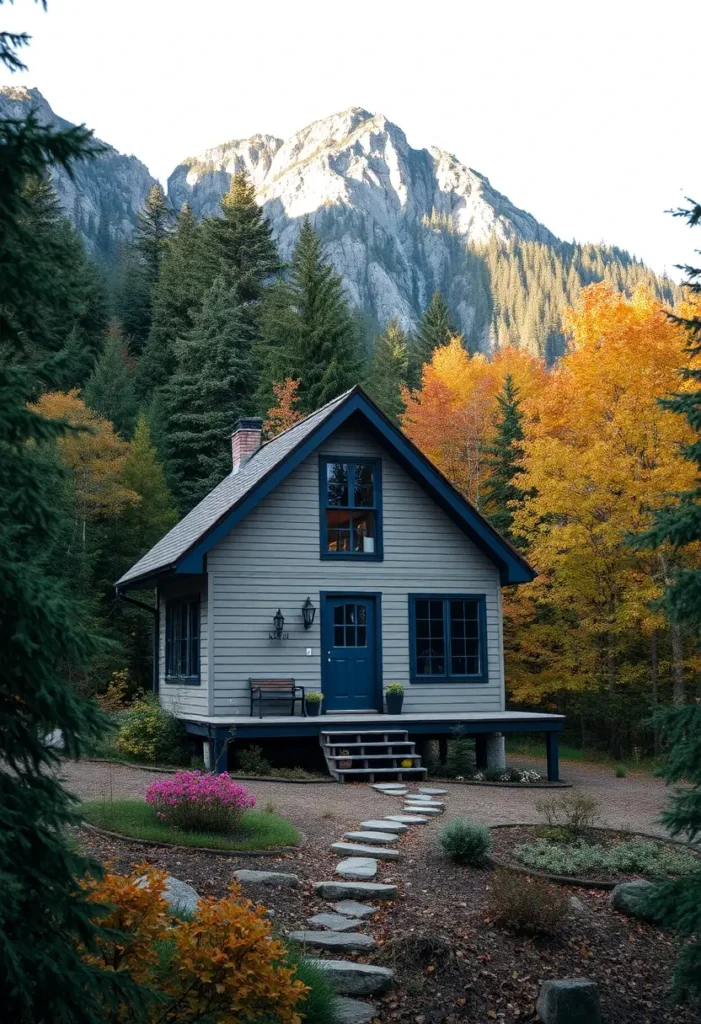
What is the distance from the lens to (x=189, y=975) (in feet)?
15.3

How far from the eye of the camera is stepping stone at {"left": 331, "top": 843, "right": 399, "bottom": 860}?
31.9ft

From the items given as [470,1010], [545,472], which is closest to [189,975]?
[470,1010]

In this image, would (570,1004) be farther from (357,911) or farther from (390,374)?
(390,374)

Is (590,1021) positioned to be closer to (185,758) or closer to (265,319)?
(185,758)

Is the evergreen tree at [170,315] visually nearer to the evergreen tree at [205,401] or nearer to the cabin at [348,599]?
the evergreen tree at [205,401]

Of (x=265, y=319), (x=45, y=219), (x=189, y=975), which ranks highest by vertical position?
(x=45, y=219)

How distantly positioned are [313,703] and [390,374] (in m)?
35.1

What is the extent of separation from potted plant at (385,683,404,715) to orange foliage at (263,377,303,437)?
1651 centimetres

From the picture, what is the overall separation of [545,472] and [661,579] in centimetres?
322

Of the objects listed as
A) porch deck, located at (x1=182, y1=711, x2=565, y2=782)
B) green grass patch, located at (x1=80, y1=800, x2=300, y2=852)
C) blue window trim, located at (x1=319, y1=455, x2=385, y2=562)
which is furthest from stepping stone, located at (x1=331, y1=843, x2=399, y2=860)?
blue window trim, located at (x1=319, y1=455, x2=385, y2=562)

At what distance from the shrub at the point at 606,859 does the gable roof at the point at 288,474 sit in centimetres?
817

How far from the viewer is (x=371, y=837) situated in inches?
416

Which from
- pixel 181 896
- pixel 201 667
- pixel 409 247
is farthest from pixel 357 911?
pixel 409 247

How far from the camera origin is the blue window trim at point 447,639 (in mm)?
18250
